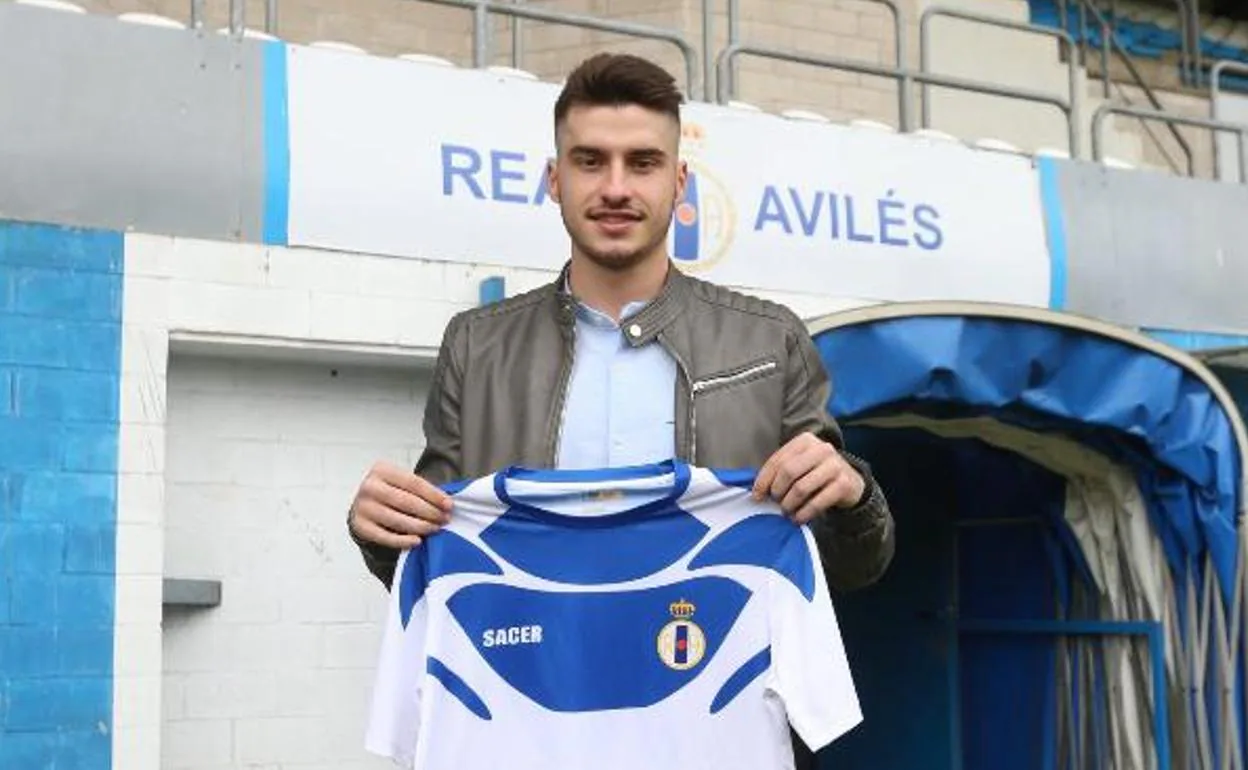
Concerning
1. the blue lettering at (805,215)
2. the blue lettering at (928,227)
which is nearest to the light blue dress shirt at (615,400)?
the blue lettering at (805,215)

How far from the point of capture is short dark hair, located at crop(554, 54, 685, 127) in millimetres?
3246

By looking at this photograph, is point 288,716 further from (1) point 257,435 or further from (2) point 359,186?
(2) point 359,186

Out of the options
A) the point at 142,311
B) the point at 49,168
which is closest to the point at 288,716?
the point at 142,311

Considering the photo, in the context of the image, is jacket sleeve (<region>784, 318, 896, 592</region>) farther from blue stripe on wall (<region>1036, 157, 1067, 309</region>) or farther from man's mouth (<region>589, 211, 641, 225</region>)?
blue stripe on wall (<region>1036, 157, 1067, 309</region>)

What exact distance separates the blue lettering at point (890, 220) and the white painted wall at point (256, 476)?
1705mm

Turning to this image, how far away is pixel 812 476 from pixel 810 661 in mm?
433

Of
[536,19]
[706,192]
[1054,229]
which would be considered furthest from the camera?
[1054,229]

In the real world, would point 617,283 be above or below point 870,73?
below

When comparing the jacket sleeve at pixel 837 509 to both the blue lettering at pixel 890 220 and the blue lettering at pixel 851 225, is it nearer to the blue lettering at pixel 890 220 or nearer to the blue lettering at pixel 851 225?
the blue lettering at pixel 851 225

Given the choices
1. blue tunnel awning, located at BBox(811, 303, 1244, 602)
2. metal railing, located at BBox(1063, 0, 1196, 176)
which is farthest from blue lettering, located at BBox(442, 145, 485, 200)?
metal railing, located at BBox(1063, 0, 1196, 176)

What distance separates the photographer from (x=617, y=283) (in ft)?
10.9

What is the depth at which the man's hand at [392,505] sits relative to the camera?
3264 millimetres

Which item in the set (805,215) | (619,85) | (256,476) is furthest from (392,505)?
(805,215)

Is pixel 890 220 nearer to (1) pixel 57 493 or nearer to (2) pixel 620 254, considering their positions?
(1) pixel 57 493
